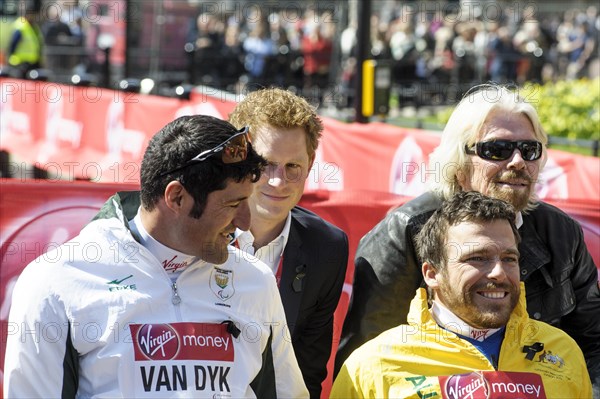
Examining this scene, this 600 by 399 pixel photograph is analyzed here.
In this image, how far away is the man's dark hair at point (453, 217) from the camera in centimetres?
372

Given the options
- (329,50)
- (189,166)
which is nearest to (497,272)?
(189,166)

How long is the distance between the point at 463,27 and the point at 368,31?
12950 mm

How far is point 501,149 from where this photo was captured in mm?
4223

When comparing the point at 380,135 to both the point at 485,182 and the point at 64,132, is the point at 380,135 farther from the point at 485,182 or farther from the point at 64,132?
the point at 64,132

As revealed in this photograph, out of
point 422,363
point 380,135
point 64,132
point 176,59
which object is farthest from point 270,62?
point 422,363

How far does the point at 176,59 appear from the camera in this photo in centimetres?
2166

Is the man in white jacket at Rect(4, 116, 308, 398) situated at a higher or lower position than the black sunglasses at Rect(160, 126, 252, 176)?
lower

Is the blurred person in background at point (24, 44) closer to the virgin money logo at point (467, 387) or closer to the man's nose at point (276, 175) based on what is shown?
the man's nose at point (276, 175)

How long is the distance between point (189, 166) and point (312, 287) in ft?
3.80

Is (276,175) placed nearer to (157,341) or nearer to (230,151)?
(230,151)

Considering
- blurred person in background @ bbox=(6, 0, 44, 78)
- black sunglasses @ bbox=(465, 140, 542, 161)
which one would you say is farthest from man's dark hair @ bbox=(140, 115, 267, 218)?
blurred person in background @ bbox=(6, 0, 44, 78)

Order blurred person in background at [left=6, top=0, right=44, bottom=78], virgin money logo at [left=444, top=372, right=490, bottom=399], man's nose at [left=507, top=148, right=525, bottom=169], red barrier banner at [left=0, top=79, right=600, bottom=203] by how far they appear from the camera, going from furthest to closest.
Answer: blurred person in background at [left=6, top=0, right=44, bottom=78] → red barrier banner at [left=0, top=79, right=600, bottom=203] → man's nose at [left=507, top=148, right=525, bottom=169] → virgin money logo at [left=444, top=372, right=490, bottom=399]

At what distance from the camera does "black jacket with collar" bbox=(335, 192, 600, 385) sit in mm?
4035

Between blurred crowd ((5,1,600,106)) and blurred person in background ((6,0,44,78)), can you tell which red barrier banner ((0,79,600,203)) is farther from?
blurred crowd ((5,1,600,106))
